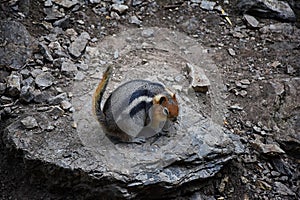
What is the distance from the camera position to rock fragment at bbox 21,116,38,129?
3927 millimetres

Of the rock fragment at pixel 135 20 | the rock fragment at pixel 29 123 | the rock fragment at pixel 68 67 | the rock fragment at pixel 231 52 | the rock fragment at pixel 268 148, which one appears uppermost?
the rock fragment at pixel 135 20

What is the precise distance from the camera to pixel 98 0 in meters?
5.12

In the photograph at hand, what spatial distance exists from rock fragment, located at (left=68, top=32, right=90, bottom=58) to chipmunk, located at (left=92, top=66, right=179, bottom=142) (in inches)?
37.0

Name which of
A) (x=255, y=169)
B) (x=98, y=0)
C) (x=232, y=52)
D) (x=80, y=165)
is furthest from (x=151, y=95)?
(x=98, y=0)

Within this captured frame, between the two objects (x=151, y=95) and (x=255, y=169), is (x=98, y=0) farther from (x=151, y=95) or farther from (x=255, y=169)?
(x=255, y=169)

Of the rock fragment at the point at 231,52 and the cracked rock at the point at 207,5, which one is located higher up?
the cracked rock at the point at 207,5

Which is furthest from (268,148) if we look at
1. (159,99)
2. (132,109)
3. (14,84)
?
(14,84)

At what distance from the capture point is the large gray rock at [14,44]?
4.48 m

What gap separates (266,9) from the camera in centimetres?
518

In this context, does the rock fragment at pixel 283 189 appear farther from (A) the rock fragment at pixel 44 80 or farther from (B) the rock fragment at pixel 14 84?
(B) the rock fragment at pixel 14 84

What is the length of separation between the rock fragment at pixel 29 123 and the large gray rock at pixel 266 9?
2.48 metres

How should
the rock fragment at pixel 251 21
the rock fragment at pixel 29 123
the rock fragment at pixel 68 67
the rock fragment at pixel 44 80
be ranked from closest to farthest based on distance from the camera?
the rock fragment at pixel 29 123, the rock fragment at pixel 44 80, the rock fragment at pixel 68 67, the rock fragment at pixel 251 21

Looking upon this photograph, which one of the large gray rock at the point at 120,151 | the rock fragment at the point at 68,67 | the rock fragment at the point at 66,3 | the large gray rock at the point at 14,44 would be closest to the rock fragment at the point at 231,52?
the large gray rock at the point at 120,151

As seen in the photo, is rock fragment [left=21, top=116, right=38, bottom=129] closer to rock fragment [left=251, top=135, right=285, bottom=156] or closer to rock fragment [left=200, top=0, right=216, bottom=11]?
rock fragment [left=251, top=135, right=285, bottom=156]
